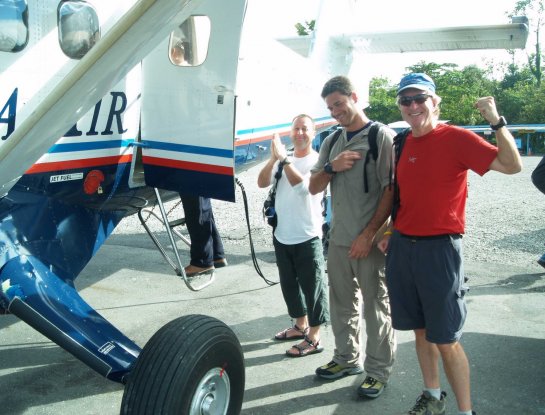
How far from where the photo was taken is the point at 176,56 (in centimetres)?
369

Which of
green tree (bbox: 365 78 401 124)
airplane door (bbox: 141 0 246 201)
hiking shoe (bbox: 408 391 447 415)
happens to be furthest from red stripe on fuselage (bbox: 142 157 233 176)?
green tree (bbox: 365 78 401 124)

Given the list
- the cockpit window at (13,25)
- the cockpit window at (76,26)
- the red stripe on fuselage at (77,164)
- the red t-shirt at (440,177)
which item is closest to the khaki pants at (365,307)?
Result: the red t-shirt at (440,177)

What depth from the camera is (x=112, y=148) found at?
140 inches

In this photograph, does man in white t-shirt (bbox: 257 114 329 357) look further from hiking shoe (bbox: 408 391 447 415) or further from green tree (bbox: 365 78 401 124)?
green tree (bbox: 365 78 401 124)

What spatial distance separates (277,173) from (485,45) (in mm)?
4200

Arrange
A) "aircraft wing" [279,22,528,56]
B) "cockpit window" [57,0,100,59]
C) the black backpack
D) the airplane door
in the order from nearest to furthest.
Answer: "cockpit window" [57,0,100,59]
the black backpack
the airplane door
"aircraft wing" [279,22,528,56]

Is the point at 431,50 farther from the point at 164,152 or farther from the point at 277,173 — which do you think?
the point at 164,152

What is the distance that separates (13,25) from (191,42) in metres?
1.23

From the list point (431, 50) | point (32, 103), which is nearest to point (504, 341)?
point (32, 103)

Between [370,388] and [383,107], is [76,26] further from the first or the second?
[383,107]

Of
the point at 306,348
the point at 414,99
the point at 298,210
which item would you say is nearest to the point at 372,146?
the point at 414,99

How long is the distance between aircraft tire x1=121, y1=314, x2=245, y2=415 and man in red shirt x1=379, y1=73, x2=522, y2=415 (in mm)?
999

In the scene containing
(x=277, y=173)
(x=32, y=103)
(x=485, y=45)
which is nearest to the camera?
(x=32, y=103)

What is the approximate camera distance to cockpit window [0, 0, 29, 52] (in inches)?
108
